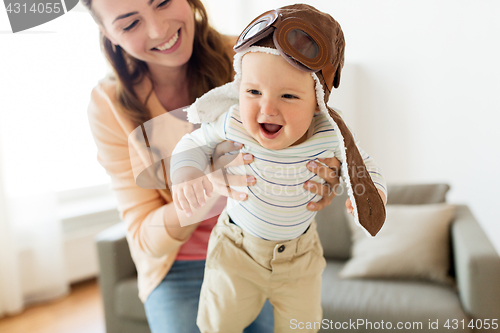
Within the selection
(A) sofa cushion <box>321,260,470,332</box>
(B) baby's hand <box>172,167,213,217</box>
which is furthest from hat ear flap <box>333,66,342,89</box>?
(A) sofa cushion <box>321,260,470,332</box>

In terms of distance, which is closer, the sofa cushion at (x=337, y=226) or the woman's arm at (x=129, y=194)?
the woman's arm at (x=129, y=194)

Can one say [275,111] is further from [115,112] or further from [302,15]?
[115,112]

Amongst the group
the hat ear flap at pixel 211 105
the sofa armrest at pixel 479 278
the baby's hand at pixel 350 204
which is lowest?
the sofa armrest at pixel 479 278

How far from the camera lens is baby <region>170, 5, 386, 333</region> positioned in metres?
0.43

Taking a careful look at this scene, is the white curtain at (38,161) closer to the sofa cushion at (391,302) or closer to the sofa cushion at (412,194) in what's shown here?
the sofa cushion at (391,302)

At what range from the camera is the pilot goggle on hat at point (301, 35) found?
41 centimetres

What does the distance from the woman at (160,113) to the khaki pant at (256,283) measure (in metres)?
0.08

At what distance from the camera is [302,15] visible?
0.41 meters

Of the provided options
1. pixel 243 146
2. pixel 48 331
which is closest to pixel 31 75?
pixel 243 146

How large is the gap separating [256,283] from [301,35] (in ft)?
1.16

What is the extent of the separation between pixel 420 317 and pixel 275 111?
110 centimetres

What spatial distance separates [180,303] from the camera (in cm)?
73

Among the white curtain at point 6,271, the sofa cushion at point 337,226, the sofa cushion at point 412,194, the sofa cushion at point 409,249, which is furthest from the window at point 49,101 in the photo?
the sofa cushion at point 412,194

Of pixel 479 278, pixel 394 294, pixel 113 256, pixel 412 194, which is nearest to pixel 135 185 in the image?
pixel 113 256
